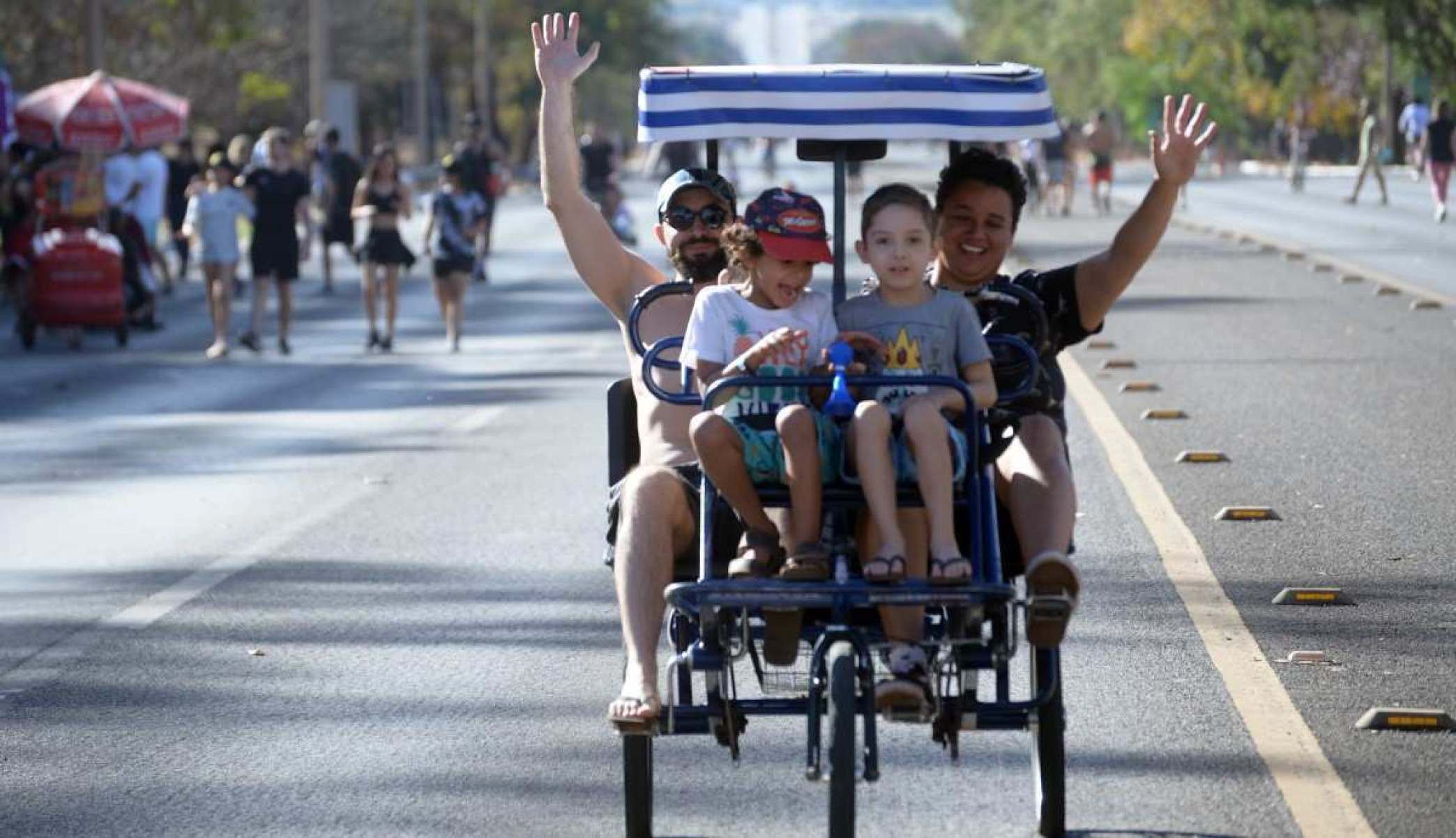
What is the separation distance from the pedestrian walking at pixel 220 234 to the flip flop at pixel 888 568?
1686 centimetres

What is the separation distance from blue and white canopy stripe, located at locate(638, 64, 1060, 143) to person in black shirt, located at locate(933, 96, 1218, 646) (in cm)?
56

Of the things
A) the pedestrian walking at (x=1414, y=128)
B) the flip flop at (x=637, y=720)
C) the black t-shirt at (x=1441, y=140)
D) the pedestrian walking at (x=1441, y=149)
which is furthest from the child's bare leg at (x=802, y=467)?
the pedestrian walking at (x=1414, y=128)

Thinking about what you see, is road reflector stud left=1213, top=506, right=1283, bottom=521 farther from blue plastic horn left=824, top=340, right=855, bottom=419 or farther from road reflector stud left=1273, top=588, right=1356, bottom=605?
blue plastic horn left=824, top=340, right=855, bottom=419

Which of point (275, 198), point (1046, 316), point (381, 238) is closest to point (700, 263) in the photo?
point (1046, 316)

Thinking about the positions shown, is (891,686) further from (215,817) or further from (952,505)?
(215,817)

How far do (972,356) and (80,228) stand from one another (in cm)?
1917

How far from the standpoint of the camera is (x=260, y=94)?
60688 millimetres

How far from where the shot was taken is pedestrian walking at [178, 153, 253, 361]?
2222cm

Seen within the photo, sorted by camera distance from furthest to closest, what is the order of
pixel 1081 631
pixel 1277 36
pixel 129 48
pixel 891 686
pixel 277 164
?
1. pixel 1277 36
2. pixel 129 48
3. pixel 277 164
4. pixel 1081 631
5. pixel 891 686

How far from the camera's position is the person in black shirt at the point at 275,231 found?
73.5 feet

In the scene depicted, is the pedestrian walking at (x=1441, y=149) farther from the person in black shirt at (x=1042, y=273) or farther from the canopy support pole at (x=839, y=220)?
the canopy support pole at (x=839, y=220)

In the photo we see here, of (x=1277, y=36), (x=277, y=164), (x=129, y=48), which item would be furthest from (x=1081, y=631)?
(x=1277, y=36)

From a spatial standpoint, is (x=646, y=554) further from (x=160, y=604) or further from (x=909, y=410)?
(x=160, y=604)

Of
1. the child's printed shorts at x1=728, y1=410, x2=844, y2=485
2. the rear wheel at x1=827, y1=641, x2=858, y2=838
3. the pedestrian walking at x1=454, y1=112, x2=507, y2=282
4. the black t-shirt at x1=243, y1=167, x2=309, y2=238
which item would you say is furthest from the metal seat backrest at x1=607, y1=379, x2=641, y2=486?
the pedestrian walking at x1=454, y1=112, x2=507, y2=282
